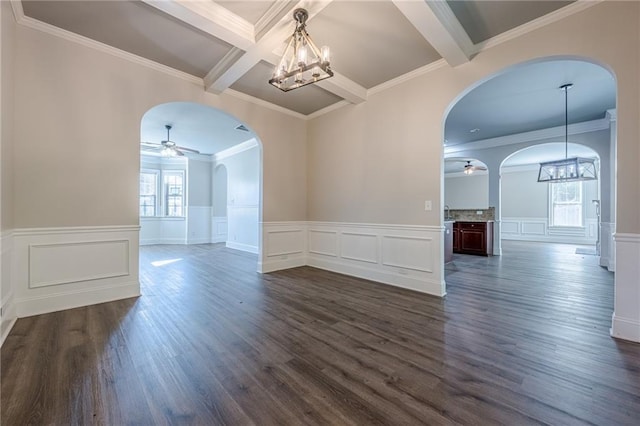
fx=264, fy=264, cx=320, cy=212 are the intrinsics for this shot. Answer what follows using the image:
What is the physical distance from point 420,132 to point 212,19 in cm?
272

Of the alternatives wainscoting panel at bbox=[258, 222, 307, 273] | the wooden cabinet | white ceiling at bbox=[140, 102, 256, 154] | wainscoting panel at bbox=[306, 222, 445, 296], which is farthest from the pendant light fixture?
white ceiling at bbox=[140, 102, 256, 154]

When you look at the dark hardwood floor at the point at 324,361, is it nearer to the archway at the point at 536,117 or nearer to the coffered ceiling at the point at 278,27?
the archway at the point at 536,117

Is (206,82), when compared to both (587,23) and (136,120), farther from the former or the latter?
(587,23)

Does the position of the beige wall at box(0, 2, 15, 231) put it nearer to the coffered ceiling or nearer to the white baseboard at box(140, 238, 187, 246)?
the coffered ceiling

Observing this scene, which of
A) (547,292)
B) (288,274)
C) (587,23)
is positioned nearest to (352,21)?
(587,23)

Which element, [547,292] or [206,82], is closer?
[547,292]

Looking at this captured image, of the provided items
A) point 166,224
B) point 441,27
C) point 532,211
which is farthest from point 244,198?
point 532,211

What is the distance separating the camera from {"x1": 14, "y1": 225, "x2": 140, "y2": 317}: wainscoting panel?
104 inches

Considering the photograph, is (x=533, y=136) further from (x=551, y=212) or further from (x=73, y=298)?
(x=73, y=298)

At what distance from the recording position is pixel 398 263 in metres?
3.83

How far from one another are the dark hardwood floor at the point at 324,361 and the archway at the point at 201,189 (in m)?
4.20

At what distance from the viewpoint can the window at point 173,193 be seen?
8.75 m

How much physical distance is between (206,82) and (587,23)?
4295 millimetres

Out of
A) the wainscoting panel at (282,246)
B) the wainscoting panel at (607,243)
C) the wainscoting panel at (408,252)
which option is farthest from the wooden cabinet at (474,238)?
the wainscoting panel at (282,246)
